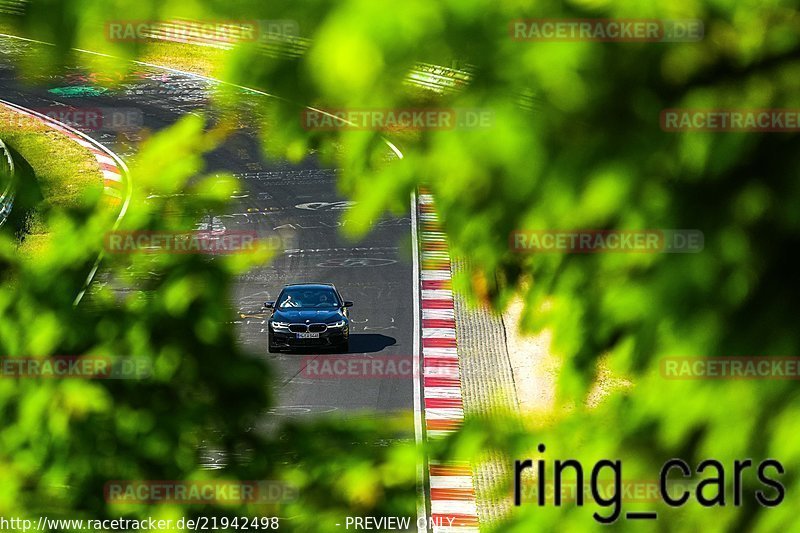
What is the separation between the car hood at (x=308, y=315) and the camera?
22953mm

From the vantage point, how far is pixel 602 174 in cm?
187

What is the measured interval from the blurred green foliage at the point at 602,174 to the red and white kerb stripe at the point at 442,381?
748cm

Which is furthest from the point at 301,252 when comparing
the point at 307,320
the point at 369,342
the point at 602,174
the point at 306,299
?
the point at 602,174

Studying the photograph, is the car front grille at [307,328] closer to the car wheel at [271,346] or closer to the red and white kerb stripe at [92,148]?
the car wheel at [271,346]

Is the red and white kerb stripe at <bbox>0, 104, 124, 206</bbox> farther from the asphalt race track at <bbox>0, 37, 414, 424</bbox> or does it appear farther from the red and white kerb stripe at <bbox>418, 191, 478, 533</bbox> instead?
the red and white kerb stripe at <bbox>418, 191, 478, 533</bbox>

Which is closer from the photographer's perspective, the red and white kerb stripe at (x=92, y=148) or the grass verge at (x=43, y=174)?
the grass verge at (x=43, y=174)

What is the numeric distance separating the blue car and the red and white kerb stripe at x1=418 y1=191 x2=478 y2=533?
2.07 metres

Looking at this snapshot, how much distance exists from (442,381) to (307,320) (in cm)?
356

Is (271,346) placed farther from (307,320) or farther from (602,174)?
(602,174)

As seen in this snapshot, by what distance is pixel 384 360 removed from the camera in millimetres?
23281

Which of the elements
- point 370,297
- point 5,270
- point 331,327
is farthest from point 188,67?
point 5,270

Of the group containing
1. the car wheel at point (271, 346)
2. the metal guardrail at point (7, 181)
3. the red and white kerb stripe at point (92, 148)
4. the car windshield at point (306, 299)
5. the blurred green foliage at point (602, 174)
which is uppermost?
the blurred green foliage at point (602, 174)

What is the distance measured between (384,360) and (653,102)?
2156 cm

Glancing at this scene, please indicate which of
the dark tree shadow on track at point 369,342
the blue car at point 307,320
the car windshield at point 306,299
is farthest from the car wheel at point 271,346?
the dark tree shadow on track at point 369,342
